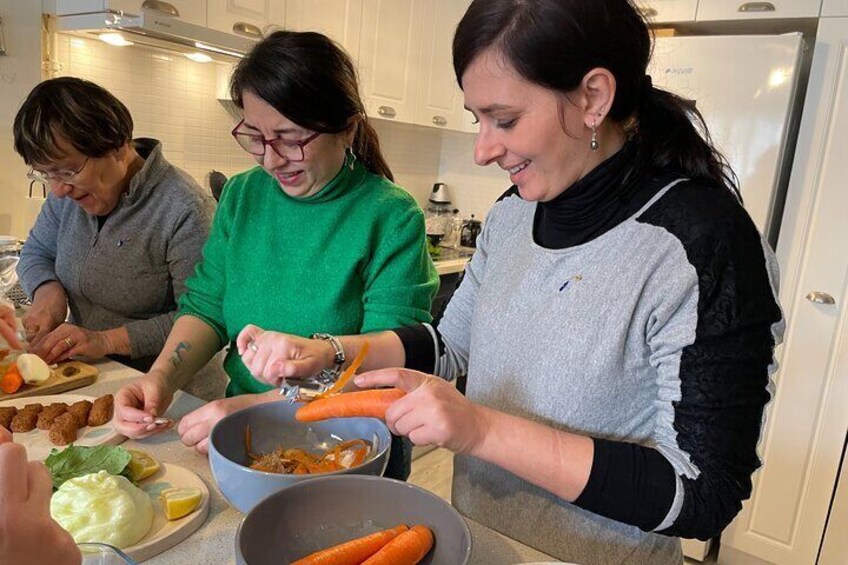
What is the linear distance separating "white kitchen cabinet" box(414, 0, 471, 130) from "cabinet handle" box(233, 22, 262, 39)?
99cm

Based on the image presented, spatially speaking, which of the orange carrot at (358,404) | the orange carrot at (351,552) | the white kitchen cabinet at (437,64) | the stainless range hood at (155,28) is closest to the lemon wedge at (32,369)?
the orange carrot at (358,404)

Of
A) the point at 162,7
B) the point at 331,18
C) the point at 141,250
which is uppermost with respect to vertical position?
the point at 331,18

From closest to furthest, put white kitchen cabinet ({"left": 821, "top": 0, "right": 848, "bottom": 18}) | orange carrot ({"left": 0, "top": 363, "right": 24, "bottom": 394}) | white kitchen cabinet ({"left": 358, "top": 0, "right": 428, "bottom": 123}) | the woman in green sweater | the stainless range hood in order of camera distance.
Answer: the woman in green sweater, orange carrot ({"left": 0, "top": 363, "right": 24, "bottom": 394}), the stainless range hood, white kitchen cabinet ({"left": 821, "top": 0, "right": 848, "bottom": 18}), white kitchen cabinet ({"left": 358, "top": 0, "right": 428, "bottom": 123})

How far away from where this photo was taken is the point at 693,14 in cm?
233

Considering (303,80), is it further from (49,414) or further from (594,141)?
(49,414)

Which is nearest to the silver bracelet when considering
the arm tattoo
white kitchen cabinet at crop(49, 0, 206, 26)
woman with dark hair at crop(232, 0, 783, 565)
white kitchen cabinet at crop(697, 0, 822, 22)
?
woman with dark hair at crop(232, 0, 783, 565)

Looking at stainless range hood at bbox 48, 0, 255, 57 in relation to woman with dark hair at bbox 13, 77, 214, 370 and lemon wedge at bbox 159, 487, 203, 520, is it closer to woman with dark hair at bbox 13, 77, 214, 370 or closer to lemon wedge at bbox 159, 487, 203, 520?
woman with dark hair at bbox 13, 77, 214, 370

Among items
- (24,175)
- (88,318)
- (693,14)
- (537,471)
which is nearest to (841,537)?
(693,14)

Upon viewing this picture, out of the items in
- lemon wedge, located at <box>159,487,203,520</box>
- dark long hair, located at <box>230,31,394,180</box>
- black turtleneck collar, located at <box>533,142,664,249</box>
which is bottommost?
lemon wedge, located at <box>159,487,203,520</box>

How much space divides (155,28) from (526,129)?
1.55 meters

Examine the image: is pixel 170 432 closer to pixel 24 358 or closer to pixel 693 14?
pixel 24 358

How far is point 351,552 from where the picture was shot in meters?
0.71

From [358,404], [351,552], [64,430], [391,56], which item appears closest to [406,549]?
[351,552]

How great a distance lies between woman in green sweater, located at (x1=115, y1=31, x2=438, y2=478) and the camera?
1128 millimetres
